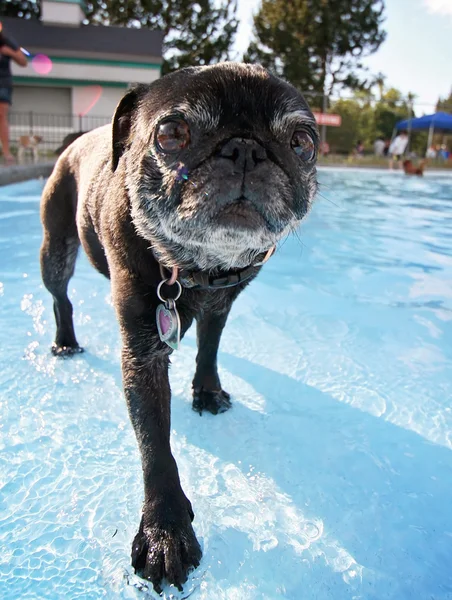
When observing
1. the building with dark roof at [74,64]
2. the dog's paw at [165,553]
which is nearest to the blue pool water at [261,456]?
the dog's paw at [165,553]

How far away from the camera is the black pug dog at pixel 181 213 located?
1708 millimetres

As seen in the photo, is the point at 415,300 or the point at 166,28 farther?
the point at 166,28

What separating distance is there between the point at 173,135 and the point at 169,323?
711 millimetres

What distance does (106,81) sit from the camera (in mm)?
28891

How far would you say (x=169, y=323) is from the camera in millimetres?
1970

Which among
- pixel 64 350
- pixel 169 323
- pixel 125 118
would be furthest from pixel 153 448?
pixel 64 350

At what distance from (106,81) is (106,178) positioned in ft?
97.9

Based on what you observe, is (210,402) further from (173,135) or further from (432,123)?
(432,123)

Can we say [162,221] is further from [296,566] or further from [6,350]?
[6,350]

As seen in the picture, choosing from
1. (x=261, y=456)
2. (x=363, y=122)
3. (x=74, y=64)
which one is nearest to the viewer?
(x=261, y=456)

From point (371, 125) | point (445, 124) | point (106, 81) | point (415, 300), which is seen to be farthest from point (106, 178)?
point (371, 125)

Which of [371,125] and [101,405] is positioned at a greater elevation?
[371,125]

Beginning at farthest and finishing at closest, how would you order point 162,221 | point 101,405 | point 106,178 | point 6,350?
point 6,350 → point 101,405 → point 106,178 → point 162,221

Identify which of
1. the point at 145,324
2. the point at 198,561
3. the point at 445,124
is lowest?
the point at 198,561
